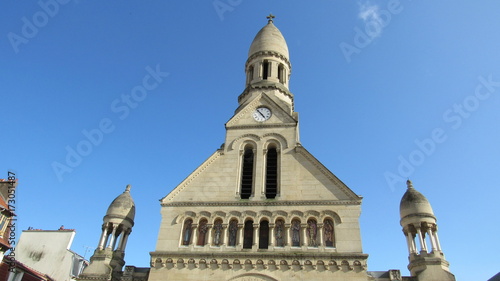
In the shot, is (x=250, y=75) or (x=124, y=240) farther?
(x=250, y=75)

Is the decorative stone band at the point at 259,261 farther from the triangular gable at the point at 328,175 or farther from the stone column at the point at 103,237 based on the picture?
the stone column at the point at 103,237

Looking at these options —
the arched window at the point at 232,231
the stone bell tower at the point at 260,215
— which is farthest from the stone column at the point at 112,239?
the arched window at the point at 232,231

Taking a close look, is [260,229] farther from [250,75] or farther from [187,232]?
[250,75]

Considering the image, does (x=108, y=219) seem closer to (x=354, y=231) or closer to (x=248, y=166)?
(x=248, y=166)

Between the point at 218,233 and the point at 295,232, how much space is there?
4118mm

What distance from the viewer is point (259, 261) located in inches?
757

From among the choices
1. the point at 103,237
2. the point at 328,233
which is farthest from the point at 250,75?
the point at 103,237

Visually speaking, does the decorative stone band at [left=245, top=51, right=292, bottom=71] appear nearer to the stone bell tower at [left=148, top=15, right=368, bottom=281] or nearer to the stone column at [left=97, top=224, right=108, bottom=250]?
the stone bell tower at [left=148, top=15, right=368, bottom=281]

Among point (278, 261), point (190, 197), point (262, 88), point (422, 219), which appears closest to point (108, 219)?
point (190, 197)

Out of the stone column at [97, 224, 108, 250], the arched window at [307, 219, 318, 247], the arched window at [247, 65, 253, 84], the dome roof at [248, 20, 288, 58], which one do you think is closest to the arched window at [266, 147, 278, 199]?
the arched window at [307, 219, 318, 247]

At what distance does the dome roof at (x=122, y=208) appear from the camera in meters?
22.7

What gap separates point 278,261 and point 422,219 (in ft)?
27.0

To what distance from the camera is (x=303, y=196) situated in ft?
70.1

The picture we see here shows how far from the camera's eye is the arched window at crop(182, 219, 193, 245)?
20.8 meters
